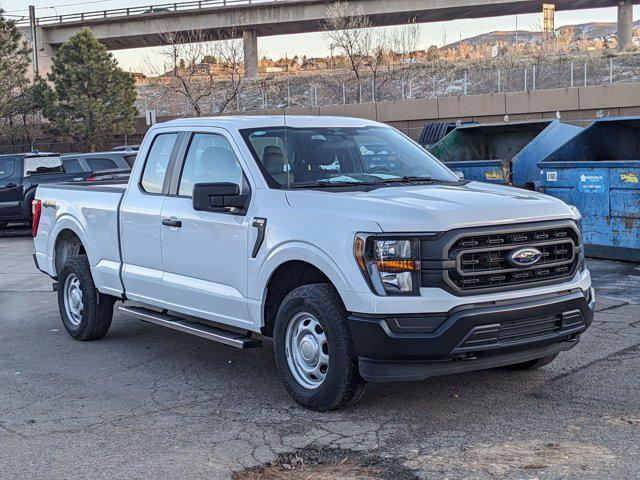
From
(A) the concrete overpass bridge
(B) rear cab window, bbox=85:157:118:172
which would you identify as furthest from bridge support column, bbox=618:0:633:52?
(B) rear cab window, bbox=85:157:118:172

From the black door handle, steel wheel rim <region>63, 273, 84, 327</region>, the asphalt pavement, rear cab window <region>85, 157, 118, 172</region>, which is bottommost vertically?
the asphalt pavement

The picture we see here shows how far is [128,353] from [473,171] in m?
8.60

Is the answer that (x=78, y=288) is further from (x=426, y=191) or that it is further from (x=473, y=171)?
(x=473, y=171)

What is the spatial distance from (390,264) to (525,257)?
0.91 metres

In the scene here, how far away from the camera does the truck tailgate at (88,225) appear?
7.81m

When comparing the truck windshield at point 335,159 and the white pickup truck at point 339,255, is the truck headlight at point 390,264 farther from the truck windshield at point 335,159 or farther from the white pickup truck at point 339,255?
the truck windshield at point 335,159

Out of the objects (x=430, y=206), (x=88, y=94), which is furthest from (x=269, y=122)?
(x=88, y=94)

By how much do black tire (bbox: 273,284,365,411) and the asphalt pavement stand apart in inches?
5.1

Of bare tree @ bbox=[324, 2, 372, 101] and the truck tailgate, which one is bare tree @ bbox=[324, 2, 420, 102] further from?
the truck tailgate

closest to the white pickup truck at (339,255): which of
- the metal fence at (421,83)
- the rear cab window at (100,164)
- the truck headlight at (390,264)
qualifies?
the truck headlight at (390,264)

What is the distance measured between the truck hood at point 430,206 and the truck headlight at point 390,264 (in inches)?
3.8

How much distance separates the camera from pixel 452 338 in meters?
5.20

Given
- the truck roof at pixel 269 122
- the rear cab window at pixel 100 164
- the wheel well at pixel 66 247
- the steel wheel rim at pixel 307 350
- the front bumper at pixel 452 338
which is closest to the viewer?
the front bumper at pixel 452 338

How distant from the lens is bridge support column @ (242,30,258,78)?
5956 cm
